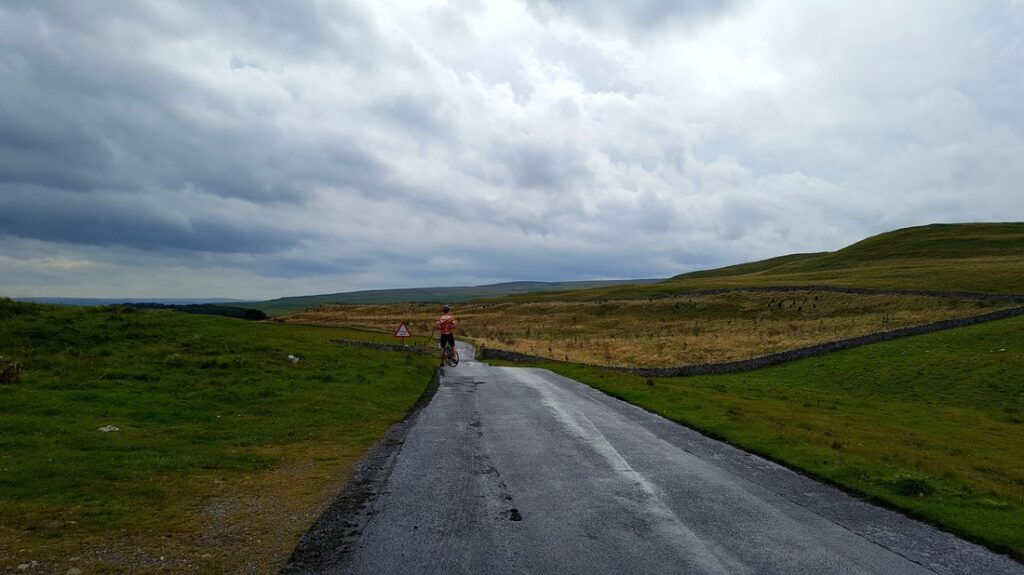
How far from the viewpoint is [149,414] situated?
1412 centimetres

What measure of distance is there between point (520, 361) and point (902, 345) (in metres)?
27.3

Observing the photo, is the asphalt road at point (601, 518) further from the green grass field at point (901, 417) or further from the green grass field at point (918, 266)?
the green grass field at point (918, 266)

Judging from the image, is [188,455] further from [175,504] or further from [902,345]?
[902,345]

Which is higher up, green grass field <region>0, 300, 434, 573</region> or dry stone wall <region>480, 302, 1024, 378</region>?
green grass field <region>0, 300, 434, 573</region>

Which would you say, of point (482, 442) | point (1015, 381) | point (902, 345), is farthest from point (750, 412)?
point (902, 345)

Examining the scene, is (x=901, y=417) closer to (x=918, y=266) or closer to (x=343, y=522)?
(x=343, y=522)

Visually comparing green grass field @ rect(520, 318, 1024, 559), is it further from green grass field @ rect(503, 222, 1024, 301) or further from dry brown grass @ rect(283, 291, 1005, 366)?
green grass field @ rect(503, 222, 1024, 301)

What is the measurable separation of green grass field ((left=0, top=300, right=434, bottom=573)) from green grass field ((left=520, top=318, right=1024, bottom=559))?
8951 mm

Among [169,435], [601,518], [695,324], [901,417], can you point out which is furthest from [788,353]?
[169,435]

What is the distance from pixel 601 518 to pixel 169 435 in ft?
32.1

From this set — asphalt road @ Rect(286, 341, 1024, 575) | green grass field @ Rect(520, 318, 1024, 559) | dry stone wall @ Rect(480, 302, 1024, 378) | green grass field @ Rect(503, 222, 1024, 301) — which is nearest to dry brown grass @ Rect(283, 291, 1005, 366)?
dry stone wall @ Rect(480, 302, 1024, 378)

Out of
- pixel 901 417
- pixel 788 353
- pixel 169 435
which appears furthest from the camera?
pixel 788 353

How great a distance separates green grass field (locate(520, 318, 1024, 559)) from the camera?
31.8ft

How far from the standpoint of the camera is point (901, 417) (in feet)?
81.0
